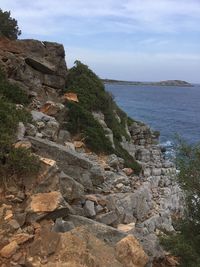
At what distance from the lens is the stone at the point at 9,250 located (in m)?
9.42

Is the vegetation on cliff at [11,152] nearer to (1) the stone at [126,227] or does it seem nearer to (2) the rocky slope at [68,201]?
(2) the rocky slope at [68,201]

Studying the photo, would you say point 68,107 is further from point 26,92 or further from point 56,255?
point 56,255

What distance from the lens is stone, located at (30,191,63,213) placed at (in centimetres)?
1065

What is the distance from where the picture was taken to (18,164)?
37.6 ft

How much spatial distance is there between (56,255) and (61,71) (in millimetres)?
15499

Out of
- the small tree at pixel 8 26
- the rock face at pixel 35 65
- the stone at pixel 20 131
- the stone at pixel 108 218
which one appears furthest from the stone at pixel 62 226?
the small tree at pixel 8 26

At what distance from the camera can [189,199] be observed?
1277 centimetres

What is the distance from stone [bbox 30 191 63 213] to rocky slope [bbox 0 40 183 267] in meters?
0.02

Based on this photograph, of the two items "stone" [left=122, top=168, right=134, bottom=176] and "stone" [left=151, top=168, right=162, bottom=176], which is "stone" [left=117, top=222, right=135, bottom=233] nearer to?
"stone" [left=122, top=168, right=134, bottom=176]

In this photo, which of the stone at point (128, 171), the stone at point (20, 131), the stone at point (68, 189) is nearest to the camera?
the stone at point (68, 189)

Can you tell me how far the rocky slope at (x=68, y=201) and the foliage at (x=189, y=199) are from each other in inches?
29.5

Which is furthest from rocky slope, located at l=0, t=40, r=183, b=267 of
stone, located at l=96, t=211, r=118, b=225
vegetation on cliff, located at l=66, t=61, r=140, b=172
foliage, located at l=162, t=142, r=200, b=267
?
foliage, located at l=162, t=142, r=200, b=267

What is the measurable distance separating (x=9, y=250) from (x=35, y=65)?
46.4 feet

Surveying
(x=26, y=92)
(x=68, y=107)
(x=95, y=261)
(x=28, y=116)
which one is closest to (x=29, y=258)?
(x=95, y=261)
